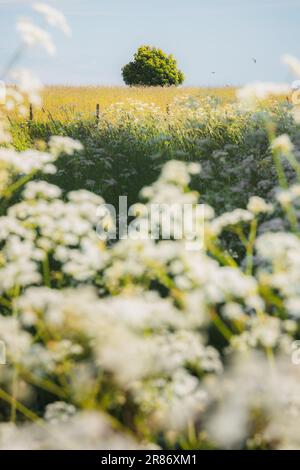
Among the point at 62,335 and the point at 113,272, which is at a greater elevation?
the point at 113,272

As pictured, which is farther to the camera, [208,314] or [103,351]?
[208,314]

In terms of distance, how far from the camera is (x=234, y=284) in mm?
2873

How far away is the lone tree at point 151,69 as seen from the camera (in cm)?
3984

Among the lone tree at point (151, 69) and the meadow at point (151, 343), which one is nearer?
the meadow at point (151, 343)

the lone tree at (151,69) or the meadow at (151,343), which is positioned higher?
the lone tree at (151,69)

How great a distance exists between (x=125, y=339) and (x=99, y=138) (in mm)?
8124

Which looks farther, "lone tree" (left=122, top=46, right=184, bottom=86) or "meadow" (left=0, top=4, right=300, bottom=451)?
"lone tree" (left=122, top=46, right=184, bottom=86)

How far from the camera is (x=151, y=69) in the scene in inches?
1569

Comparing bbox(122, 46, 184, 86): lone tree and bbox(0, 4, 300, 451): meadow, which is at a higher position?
bbox(122, 46, 184, 86): lone tree

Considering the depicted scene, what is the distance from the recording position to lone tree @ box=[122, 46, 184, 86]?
39844mm

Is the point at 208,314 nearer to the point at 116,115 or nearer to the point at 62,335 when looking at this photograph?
the point at 62,335

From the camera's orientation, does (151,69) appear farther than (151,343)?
Yes

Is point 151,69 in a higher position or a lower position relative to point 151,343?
higher

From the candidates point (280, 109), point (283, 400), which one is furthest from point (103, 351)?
point (280, 109)
